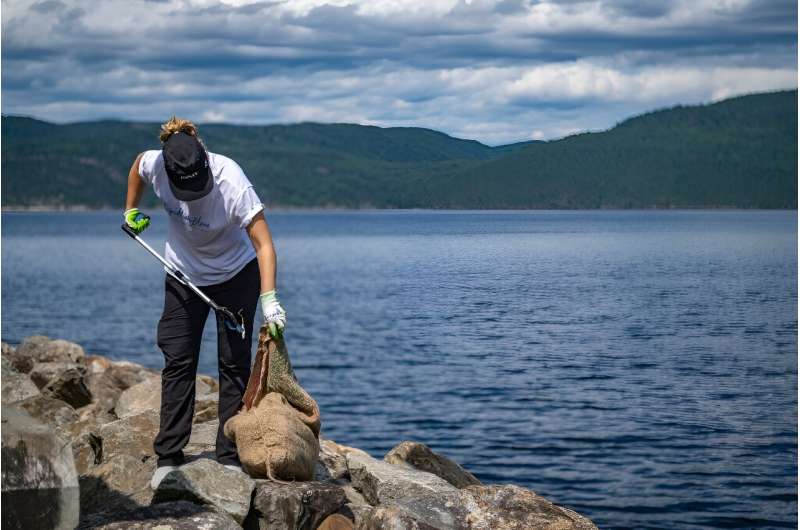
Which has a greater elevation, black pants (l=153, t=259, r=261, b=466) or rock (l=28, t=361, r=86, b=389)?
black pants (l=153, t=259, r=261, b=466)

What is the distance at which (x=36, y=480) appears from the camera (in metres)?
5.38

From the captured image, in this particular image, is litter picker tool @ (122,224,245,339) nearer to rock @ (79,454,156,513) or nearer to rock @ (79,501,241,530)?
rock @ (79,454,156,513)

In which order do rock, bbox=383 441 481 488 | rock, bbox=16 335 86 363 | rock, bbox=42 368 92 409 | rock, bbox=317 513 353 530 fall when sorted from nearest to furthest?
rock, bbox=317 513 353 530, rock, bbox=383 441 481 488, rock, bbox=42 368 92 409, rock, bbox=16 335 86 363

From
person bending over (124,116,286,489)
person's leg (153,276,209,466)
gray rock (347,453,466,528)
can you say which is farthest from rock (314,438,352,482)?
person's leg (153,276,209,466)

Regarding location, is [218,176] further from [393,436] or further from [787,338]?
[787,338]

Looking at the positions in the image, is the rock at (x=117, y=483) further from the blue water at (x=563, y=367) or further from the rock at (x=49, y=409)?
the blue water at (x=563, y=367)

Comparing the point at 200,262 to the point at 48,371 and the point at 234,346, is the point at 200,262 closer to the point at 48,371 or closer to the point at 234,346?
the point at 234,346

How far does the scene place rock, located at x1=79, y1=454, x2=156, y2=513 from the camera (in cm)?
734

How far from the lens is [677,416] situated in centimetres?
2147

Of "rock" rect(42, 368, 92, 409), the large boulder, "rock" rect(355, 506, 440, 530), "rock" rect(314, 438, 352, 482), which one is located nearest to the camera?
"rock" rect(355, 506, 440, 530)

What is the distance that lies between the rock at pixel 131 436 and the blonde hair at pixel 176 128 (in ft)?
8.79

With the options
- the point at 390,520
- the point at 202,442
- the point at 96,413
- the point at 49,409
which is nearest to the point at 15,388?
the point at 49,409

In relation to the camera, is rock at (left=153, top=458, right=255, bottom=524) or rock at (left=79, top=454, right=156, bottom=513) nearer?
rock at (left=153, top=458, right=255, bottom=524)

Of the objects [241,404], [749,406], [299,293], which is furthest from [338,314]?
[241,404]
